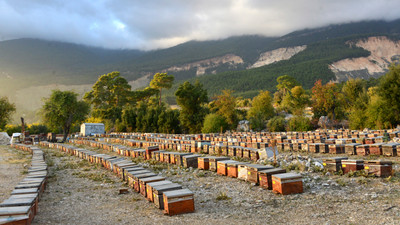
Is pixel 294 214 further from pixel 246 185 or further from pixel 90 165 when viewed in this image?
pixel 90 165

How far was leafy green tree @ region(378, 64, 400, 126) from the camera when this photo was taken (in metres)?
28.7

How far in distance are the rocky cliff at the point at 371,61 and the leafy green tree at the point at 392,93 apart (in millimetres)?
85099

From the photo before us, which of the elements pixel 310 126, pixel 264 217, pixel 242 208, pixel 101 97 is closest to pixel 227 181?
pixel 242 208

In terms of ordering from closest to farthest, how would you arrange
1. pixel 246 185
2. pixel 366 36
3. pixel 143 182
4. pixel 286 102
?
pixel 143 182
pixel 246 185
pixel 286 102
pixel 366 36

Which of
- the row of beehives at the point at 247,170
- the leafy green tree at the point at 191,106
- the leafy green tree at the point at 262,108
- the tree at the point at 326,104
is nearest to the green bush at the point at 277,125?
the leafy green tree at the point at 262,108

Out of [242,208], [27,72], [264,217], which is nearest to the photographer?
[264,217]

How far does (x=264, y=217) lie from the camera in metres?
6.61

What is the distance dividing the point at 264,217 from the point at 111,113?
60.3 meters

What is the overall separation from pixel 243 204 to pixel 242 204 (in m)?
0.03

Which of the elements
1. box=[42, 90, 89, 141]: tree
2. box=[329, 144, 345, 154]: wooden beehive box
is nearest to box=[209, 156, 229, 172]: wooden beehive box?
box=[329, 144, 345, 154]: wooden beehive box

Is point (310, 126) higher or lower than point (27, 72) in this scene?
lower

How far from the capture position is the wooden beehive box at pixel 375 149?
13836mm

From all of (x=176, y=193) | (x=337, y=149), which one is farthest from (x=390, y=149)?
(x=176, y=193)

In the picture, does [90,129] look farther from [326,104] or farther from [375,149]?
[375,149]
